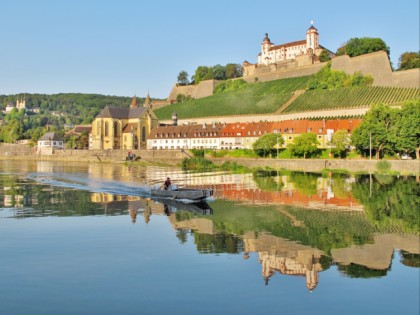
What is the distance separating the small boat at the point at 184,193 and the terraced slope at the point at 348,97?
52.4 meters

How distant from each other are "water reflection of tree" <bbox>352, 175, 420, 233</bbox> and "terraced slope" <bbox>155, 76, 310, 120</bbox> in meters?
52.7

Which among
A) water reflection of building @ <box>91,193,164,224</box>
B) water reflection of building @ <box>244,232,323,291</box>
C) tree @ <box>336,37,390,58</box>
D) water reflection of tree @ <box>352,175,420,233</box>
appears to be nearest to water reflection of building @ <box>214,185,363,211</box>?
water reflection of tree @ <box>352,175,420,233</box>

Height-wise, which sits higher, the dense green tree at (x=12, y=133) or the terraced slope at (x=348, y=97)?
the terraced slope at (x=348, y=97)

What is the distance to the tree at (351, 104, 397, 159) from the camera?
5962 centimetres

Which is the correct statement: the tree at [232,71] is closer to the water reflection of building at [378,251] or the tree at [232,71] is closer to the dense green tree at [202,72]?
the dense green tree at [202,72]

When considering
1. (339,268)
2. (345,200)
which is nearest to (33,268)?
(339,268)

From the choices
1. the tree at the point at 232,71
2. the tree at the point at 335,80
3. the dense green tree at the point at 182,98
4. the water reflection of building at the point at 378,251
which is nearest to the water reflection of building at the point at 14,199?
the water reflection of building at the point at 378,251

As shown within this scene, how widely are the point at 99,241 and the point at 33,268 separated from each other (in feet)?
14.6

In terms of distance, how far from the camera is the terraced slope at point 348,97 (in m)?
81.3

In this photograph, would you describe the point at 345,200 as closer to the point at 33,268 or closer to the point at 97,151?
the point at 33,268

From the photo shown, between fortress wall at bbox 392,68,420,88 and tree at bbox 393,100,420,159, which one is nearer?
tree at bbox 393,100,420,159

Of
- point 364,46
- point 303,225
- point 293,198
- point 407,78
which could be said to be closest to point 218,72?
point 364,46

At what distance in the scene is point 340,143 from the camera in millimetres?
65188

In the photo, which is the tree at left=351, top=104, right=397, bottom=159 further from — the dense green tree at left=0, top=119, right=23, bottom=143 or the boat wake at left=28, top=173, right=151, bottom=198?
→ the dense green tree at left=0, top=119, right=23, bottom=143
